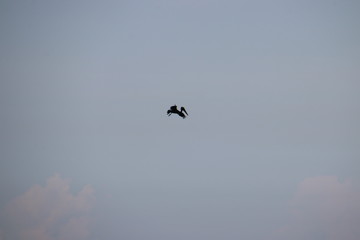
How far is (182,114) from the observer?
190 feet
